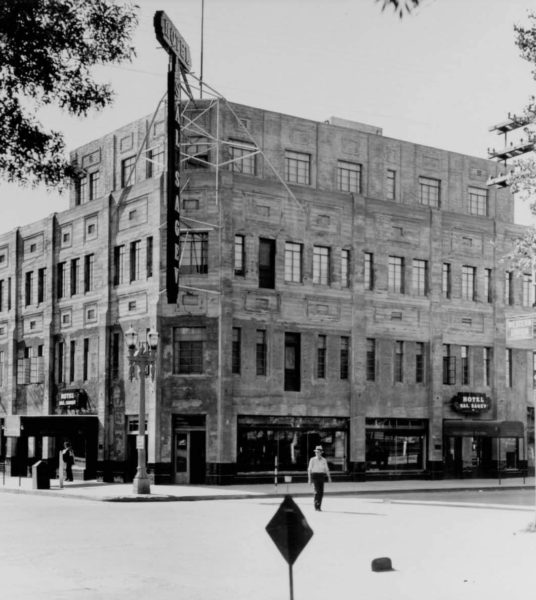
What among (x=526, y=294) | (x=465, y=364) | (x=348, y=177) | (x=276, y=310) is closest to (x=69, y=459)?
(x=276, y=310)

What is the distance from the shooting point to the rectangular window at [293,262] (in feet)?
138

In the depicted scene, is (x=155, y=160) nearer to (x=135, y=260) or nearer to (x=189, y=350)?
(x=135, y=260)

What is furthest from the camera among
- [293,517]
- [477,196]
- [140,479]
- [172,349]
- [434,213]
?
[477,196]

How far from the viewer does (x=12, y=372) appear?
50.6 metres

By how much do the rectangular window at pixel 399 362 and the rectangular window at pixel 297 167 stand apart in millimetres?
8326

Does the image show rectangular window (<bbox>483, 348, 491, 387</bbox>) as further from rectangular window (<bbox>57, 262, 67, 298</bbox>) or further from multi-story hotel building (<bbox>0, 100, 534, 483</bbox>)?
rectangular window (<bbox>57, 262, 67, 298</bbox>)

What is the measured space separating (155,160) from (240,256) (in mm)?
5548

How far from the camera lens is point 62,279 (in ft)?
156

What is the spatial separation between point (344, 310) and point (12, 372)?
18.0m

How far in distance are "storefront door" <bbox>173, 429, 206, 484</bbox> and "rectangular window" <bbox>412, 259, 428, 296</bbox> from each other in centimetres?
1272

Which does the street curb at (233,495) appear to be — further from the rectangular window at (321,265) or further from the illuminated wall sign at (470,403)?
the rectangular window at (321,265)

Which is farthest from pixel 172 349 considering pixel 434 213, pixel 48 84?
pixel 48 84

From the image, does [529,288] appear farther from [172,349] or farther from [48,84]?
[48,84]

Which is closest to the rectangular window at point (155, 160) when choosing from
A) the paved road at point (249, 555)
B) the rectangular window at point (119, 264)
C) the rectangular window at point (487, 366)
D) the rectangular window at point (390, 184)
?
the rectangular window at point (119, 264)
